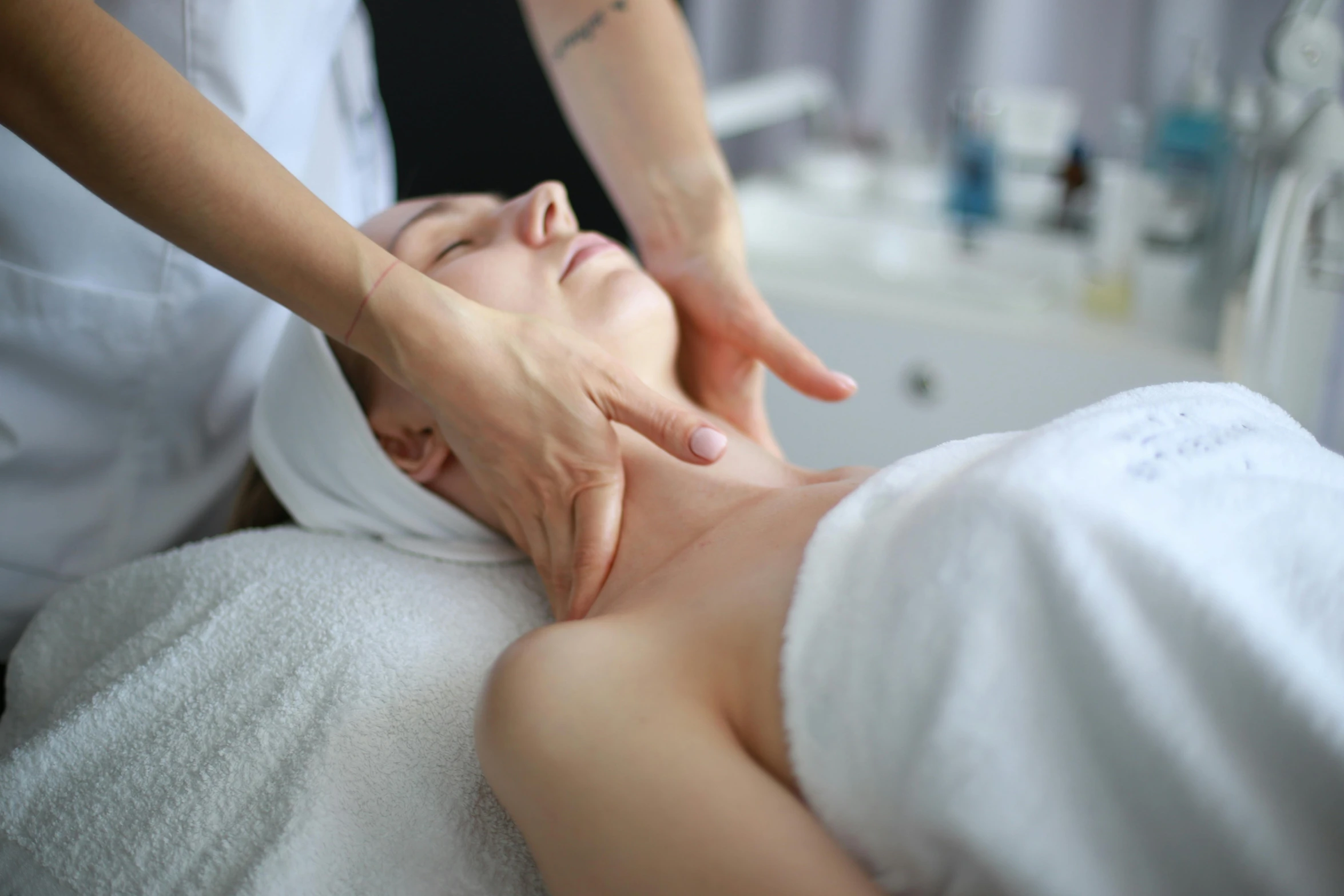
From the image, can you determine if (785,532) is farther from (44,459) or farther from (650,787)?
(44,459)

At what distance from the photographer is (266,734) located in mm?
789

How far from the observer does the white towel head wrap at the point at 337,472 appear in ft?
3.34

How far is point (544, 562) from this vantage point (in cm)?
94

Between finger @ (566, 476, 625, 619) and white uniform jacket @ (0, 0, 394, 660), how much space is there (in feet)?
1.85

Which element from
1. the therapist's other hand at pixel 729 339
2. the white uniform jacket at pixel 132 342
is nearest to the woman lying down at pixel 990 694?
the therapist's other hand at pixel 729 339

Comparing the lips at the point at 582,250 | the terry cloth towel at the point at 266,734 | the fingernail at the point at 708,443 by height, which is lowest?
the terry cloth towel at the point at 266,734

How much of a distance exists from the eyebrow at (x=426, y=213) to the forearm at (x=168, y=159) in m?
0.21

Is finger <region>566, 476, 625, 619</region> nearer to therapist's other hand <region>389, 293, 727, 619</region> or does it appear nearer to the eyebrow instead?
therapist's other hand <region>389, 293, 727, 619</region>

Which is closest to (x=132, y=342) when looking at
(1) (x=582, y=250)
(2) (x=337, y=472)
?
(2) (x=337, y=472)

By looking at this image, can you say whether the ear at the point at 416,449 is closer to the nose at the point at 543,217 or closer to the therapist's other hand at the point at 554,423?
A: the therapist's other hand at the point at 554,423

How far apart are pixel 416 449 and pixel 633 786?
0.56m

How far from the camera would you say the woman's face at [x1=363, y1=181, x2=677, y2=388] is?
3.21 ft

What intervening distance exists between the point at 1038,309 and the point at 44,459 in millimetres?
1584

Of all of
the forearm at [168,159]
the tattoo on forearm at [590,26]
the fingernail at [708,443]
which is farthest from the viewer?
the tattoo on forearm at [590,26]
